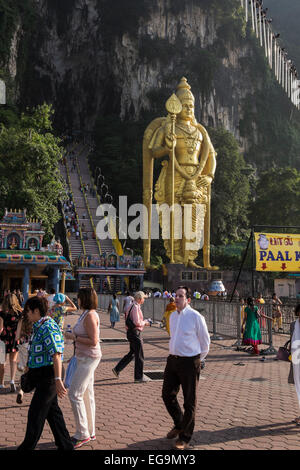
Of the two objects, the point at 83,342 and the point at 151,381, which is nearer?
the point at 83,342

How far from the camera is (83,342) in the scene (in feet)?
14.1

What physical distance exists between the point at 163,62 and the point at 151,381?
53.6 meters

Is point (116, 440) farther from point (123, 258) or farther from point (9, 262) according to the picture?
point (123, 258)

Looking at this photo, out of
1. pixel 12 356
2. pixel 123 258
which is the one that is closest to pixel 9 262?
pixel 123 258

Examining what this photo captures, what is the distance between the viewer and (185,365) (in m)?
4.19

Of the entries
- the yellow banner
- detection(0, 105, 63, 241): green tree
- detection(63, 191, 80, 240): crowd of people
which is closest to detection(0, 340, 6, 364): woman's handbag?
the yellow banner

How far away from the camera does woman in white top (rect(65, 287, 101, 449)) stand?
4188 millimetres

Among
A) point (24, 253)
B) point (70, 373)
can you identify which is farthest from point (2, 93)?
point (70, 373)

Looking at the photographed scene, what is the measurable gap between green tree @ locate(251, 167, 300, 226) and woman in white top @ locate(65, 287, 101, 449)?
1421 inches

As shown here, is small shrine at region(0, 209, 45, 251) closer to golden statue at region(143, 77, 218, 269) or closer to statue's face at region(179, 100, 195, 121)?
golden statue at region(143, 77, 218, 269)

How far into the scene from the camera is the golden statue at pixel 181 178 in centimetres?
2919

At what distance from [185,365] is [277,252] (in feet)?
31.1

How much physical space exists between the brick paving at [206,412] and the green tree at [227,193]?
112 ft

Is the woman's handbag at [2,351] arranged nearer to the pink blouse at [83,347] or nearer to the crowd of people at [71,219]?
the pink blouse at [83,347]
